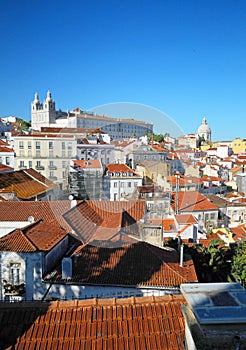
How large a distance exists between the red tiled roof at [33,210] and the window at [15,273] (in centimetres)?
259

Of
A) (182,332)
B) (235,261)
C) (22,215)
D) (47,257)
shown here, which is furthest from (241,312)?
(22,215)

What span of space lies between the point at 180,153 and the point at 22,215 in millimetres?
4711

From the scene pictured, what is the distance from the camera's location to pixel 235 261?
8328 mm

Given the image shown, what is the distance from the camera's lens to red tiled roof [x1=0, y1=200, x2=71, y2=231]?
28.2 ft

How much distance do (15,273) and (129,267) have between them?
2.05 metres

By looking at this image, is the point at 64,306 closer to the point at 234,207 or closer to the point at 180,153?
the point at 180,153

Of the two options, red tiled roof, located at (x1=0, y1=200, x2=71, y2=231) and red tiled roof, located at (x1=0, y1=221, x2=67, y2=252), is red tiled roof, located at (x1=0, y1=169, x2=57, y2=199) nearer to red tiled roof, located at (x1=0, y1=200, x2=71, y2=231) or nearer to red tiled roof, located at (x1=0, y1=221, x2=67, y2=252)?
red tiled roof, located at (x1=0, y1=200, x2=71, y2=231)

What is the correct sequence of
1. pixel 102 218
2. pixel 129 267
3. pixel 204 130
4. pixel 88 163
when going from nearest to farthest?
pixel 129 267
pixel 88 163
pixel 102 218
pixel 204 130

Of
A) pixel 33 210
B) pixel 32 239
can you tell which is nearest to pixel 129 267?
pixel 32 239

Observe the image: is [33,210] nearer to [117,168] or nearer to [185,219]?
[117,168]

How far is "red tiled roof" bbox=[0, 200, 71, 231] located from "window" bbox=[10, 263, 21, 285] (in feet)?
8.49

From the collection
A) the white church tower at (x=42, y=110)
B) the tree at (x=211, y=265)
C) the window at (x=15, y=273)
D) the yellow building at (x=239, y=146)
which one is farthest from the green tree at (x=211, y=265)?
the yellow building at (x=239, y=146)

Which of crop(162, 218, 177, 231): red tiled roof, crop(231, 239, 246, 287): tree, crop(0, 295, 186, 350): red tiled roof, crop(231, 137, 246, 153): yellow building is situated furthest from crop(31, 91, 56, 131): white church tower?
crop(0, 295, 186, 350): red tiled roof

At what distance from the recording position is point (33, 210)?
901 centimetres
